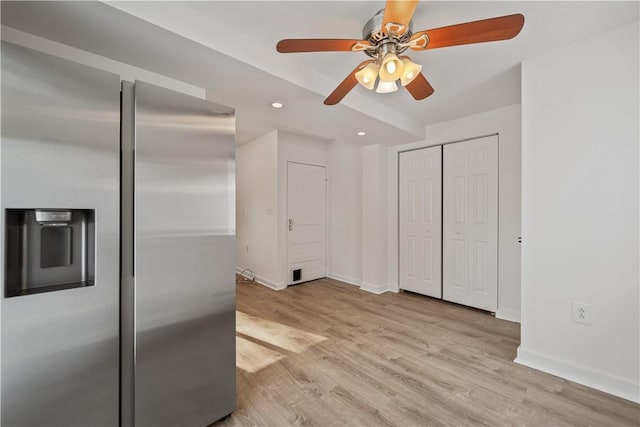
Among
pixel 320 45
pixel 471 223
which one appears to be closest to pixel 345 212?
pixel 471 223

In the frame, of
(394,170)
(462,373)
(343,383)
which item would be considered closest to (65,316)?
(343,383)

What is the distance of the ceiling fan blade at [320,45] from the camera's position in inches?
55.3

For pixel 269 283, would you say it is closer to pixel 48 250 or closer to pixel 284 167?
pixel 284 167

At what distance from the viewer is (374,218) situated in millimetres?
4109

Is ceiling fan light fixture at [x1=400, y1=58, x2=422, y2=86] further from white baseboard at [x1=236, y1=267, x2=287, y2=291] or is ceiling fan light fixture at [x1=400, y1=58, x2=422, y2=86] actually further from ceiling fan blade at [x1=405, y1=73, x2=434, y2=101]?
white baseboard at [x1=236, y1=267, x2=287, y2=291]

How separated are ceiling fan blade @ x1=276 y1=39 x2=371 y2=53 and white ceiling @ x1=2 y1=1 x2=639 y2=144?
0.96 feet

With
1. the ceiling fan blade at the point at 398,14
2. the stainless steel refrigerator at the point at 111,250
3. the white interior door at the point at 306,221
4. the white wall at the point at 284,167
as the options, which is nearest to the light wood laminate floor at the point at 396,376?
the stainless steel refrigerator at the point at 111,250

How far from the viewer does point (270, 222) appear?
4.29 m

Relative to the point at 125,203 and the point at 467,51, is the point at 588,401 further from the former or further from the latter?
the point at 125,203

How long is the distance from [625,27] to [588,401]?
7.75 feet

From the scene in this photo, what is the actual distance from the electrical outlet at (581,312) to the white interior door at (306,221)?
326 centimetres

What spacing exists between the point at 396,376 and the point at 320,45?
2181mm

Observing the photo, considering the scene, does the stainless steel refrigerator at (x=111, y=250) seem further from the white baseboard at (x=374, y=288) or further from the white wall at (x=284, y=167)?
the white baseboard at (x=374, y=288)

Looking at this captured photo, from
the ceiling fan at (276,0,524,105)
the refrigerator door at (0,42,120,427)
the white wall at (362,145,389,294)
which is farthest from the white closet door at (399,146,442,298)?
the refrigerator door at (0,42,120,427)
